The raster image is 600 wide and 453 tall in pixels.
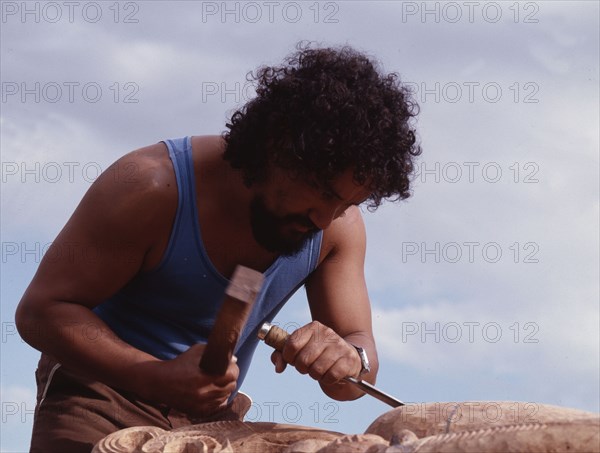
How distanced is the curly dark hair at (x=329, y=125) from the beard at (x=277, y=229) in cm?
13

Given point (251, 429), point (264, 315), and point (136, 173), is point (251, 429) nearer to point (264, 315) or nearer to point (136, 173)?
point (264, 315)

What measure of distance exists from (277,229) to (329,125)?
17.6 inches

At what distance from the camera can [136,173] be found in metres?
3.46

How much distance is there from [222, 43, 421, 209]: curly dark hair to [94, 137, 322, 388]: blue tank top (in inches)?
10.5

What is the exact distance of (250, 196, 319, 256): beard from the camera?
3465 mm

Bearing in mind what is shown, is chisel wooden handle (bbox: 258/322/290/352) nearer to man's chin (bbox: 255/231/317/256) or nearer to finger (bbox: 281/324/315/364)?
finger (bbox: 281/324/315/364)

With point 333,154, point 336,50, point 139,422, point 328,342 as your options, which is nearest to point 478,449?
point 328,342

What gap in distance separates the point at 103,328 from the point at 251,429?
2.19 ft

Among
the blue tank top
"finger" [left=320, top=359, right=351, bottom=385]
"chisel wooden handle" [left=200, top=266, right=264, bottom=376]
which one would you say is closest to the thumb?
"finger" [left=320, top=359, right=351, bottom=385]

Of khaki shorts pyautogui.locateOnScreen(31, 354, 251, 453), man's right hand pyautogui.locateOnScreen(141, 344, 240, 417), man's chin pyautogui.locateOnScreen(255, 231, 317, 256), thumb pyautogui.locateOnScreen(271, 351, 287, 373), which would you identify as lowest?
khaki shorts pyautogui.locateOnScreen(31, 354, 251, 453)

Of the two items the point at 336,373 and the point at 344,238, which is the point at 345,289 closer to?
the point at 344,238

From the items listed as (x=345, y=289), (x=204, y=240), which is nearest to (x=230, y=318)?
(x=204, y=240)

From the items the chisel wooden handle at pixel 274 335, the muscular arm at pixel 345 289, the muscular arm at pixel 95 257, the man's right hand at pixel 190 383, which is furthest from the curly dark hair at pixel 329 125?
the man's right hand at pixel 190 383

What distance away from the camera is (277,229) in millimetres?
3471
